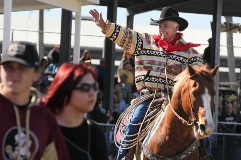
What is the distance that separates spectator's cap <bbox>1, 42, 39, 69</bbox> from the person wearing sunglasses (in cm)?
36

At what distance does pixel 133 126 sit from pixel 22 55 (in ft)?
15.6

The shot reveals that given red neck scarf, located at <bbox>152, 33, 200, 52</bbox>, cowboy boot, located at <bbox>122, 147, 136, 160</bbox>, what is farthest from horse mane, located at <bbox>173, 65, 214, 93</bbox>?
cowboy boot, located at <bbox>122, 147, 136, 160</bbox>

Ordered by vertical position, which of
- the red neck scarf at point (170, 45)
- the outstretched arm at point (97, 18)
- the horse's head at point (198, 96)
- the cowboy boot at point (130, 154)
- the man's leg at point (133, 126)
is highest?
the outstretched arm at point (97, 18)

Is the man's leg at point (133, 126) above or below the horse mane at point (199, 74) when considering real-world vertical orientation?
below

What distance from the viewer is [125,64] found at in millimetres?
15977

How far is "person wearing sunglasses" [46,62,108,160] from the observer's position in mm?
4973

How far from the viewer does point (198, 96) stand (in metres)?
8.34

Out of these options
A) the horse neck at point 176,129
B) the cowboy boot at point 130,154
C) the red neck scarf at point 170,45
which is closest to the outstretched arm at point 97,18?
the red neck scarf at point 170,45

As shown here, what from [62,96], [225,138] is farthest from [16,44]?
[225,138]

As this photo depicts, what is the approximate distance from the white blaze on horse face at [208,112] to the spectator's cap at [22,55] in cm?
369

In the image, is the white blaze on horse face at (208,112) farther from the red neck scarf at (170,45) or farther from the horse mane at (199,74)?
the red neck scarf at (170,45)

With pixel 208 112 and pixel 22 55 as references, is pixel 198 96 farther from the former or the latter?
pixel 22 55

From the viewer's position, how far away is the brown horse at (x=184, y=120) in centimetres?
835

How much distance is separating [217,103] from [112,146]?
3230mm
